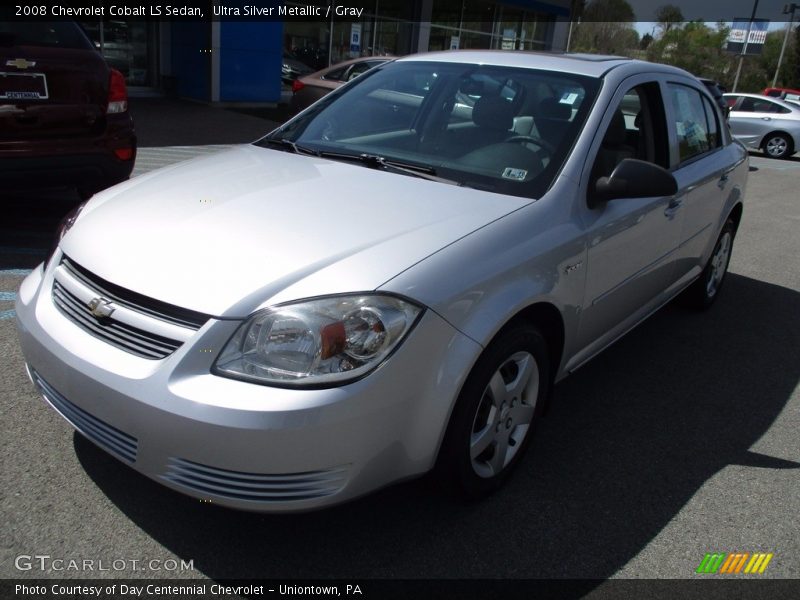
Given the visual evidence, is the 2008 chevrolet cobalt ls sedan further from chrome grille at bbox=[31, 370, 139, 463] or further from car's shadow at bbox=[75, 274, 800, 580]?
car's shadow at bbox=[75, 274, 800, 580]

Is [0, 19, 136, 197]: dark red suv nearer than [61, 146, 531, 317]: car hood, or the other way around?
[61, 146, 531, 317]: car hood

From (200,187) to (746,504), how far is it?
2581 mm

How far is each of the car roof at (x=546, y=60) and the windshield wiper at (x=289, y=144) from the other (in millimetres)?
899

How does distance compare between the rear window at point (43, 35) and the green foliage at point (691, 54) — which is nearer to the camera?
the rear window at point (43, 35)

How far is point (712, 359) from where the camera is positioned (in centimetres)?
452

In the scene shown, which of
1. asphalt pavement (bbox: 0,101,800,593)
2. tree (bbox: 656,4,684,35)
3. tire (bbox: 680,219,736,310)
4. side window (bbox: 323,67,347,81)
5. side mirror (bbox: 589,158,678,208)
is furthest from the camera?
tree (bbox: 656,4,684,35)

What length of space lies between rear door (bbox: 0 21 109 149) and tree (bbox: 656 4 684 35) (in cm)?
5682

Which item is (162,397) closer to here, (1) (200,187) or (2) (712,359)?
(1) (200,187)

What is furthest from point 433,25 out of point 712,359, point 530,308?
point 530,308

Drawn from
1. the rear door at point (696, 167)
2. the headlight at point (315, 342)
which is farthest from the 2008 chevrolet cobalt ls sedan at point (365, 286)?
the rear door at point (696, 167)

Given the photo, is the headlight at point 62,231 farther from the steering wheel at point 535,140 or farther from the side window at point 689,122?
the side window at point 689,122

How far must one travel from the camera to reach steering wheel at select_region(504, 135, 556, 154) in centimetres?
314

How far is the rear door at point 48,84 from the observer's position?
4.86 meters

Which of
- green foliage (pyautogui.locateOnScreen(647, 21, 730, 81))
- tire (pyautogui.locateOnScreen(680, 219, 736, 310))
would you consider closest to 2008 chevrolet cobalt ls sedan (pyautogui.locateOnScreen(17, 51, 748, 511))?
tire (pyautogui.locateOnScreen(680, 219, 736, 310))
